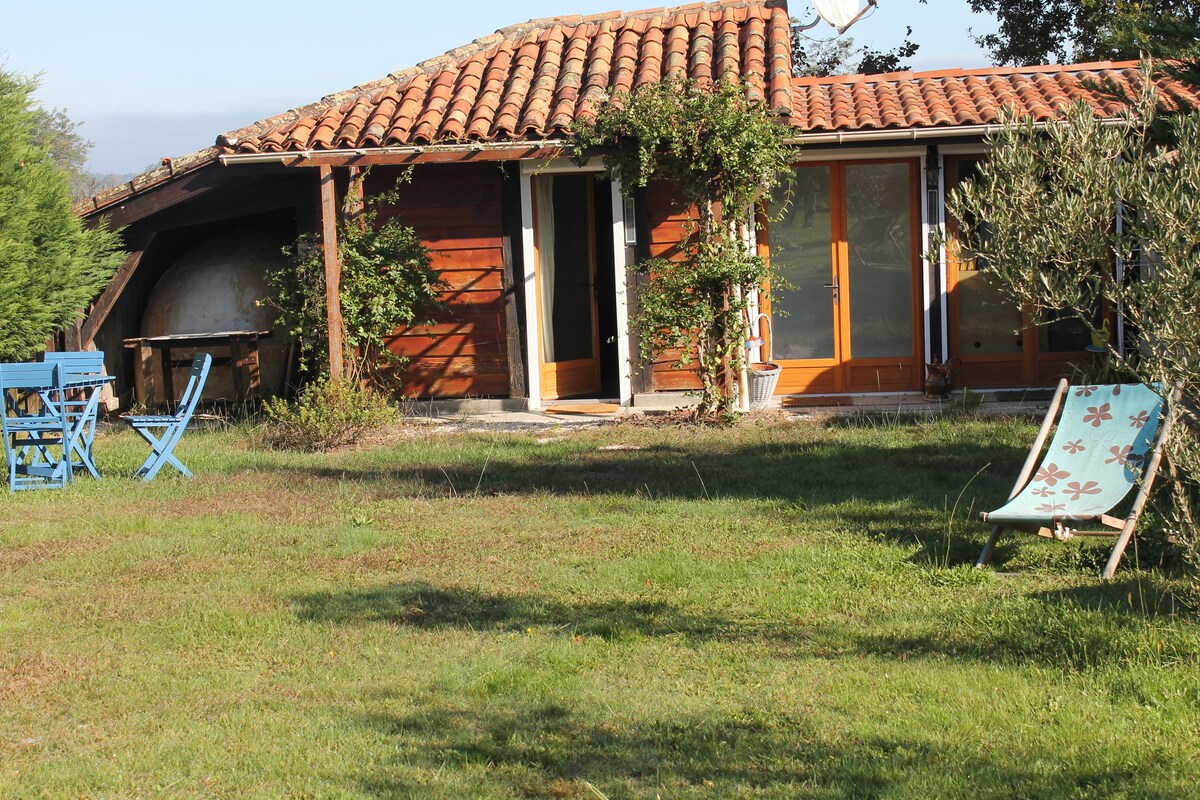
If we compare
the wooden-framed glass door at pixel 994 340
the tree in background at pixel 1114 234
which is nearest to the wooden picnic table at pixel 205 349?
the wooden-framed glass door at pixel 994 340

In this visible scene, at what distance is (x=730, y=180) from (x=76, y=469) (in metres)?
6.03

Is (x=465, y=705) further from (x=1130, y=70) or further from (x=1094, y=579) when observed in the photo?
(x=1130, y=70)

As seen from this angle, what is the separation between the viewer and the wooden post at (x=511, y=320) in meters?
12.8

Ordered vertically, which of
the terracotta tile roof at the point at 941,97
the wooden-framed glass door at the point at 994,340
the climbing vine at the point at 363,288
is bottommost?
the wooden-framed glass door at the point at 994,340

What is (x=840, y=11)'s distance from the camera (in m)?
13.9

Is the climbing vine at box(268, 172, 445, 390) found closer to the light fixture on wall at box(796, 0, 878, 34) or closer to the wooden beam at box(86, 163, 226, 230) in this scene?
the wooden beam at box(86, 163, 226, 230)

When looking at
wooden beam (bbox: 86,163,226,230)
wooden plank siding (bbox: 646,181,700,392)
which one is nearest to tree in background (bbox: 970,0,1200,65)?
wooden plank siding (bbox: 646,181,700,392)

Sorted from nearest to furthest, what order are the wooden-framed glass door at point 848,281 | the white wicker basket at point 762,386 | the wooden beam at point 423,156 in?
the wooden beam at point 423,156
the white wicker basket at point 762,386
the wooden-framed glass door at point 848,281

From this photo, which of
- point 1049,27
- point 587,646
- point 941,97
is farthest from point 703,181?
point 1049,27

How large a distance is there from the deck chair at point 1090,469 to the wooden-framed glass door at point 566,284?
667 cm

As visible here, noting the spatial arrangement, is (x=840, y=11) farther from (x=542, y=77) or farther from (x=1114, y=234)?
(x=1114, y=234)

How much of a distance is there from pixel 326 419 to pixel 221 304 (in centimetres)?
398

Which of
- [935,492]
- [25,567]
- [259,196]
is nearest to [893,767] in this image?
[935,492]

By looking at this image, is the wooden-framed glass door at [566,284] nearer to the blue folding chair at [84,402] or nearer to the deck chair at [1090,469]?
the blue folding chair at [84,402]
